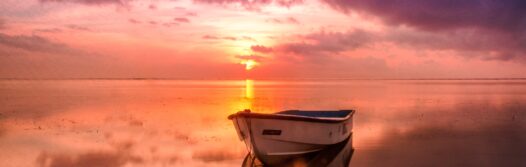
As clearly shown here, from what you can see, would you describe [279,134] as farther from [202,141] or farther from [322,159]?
[202,141]

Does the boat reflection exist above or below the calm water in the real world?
above

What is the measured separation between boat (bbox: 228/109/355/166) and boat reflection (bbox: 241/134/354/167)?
0.75ft

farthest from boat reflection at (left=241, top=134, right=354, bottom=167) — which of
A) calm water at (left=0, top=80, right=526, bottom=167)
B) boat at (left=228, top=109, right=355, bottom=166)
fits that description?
calm water at (left=0, top=80, right=526, bottom=167)

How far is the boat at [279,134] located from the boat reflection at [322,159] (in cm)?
23

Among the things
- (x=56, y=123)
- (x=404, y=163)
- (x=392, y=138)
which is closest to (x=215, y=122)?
(x=56, y=123)

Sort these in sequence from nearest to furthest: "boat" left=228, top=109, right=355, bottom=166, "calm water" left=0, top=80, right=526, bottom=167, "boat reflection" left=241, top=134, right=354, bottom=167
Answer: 1. "boat" left=228, top=109, right=355, bottom=166
2. "boat reflection" left=241, top=134, right=354, bottom=167
3. "calm water" left=0, top=80, right=526, bottom=167

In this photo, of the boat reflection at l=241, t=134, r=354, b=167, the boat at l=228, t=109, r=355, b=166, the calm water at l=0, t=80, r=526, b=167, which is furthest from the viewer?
the calm water at l=0, t=80, r=526, b=167

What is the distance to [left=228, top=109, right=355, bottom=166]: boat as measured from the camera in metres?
19.2

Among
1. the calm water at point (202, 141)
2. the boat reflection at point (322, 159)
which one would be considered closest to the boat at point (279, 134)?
the boat reflection at point (322, 159)

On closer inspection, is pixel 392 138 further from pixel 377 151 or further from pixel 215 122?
pixel 215 122

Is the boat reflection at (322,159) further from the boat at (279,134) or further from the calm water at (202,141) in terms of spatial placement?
the calm water at (202,141)

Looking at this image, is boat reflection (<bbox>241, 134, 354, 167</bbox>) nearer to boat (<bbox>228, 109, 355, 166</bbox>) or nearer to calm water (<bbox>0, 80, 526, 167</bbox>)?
boat (<bbox>228, 109, 355, 166</bbox>)

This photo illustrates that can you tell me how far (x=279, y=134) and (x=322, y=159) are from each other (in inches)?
110

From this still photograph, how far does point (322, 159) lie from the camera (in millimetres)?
21141
